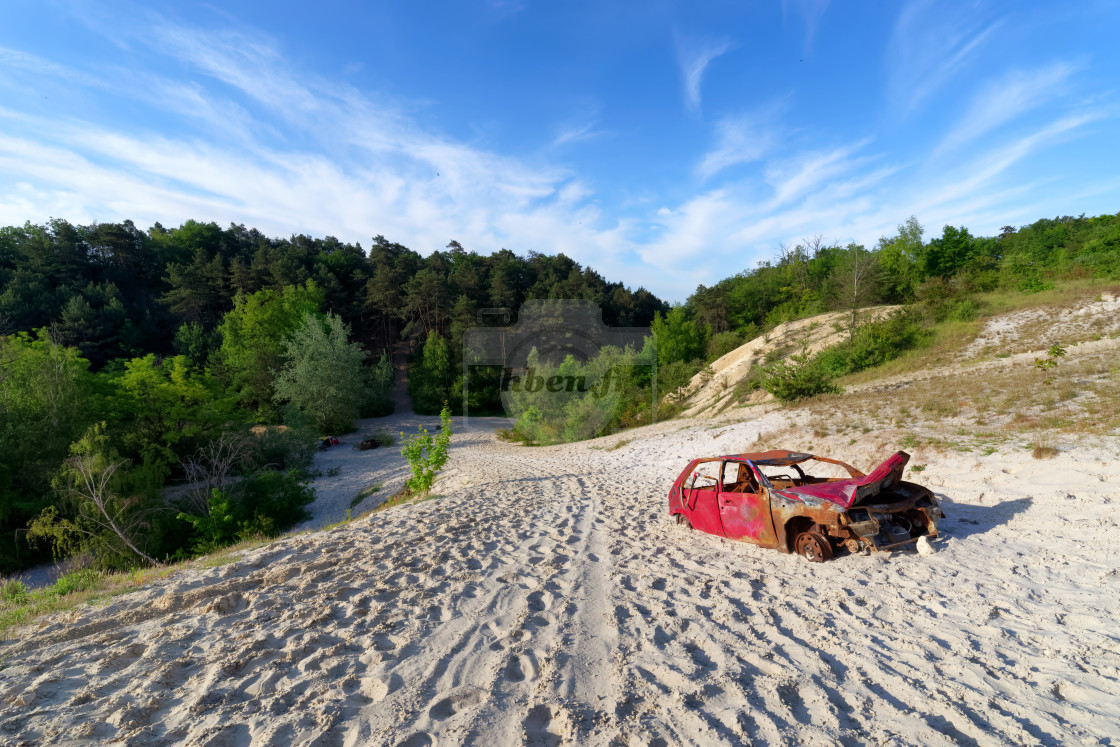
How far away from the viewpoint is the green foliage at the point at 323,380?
102 ft

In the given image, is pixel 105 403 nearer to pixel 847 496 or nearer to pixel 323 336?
pixel 323 336

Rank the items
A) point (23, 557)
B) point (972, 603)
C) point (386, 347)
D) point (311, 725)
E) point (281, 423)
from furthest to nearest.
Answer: point (386, 347), point (281, 423), point (23, 557), point (972, 603), point (311, 725)

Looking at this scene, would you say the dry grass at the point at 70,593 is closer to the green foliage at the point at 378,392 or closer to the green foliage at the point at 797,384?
the green foliage at the point at 797,384

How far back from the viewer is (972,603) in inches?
163

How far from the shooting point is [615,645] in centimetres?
370

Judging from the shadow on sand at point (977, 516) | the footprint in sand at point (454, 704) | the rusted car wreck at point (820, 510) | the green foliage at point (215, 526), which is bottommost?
the green foliage at point (215, 526)

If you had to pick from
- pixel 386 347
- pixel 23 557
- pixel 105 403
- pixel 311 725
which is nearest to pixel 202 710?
pixel 311 725

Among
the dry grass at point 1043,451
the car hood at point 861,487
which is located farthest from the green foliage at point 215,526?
the dry grass at point 1043,451

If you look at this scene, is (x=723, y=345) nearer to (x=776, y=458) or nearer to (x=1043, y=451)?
(x=1043, y=451)

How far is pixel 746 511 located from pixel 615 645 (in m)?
3.14

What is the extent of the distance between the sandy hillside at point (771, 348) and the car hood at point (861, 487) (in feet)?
61.3

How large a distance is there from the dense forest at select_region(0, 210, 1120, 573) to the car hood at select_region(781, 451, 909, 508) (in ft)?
45.6

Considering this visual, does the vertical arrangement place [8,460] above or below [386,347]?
below

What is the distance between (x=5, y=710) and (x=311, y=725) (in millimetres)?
2017
